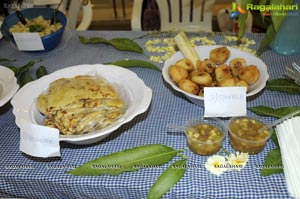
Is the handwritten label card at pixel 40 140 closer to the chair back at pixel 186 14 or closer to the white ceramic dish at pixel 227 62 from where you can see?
the white ceramic dish at pixel 227 62

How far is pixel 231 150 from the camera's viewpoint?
2.27ft

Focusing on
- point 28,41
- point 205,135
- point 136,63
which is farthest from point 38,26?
point 205,135

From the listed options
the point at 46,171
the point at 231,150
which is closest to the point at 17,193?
the point at 46,171

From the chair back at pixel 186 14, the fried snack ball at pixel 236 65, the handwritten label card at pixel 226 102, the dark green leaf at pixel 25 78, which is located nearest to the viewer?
the handwritten label card at pixel 226 102

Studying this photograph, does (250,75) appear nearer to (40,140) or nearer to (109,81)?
(109,81)

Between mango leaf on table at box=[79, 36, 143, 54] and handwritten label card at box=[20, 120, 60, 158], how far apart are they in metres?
0.55

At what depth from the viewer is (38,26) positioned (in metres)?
1.11

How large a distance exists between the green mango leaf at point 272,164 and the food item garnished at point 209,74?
19 cm

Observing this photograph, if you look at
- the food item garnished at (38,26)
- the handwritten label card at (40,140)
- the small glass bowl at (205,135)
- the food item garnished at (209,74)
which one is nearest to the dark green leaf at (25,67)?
the food item garnished at (38,26)

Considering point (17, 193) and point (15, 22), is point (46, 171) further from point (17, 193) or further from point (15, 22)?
point (15, 22)

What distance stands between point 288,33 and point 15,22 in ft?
3.27

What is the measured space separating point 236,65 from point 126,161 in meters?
0.43

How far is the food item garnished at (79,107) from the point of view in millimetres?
675

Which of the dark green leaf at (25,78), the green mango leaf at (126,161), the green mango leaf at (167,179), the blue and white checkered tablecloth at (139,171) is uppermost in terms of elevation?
the dark green leaf at (25,78)
